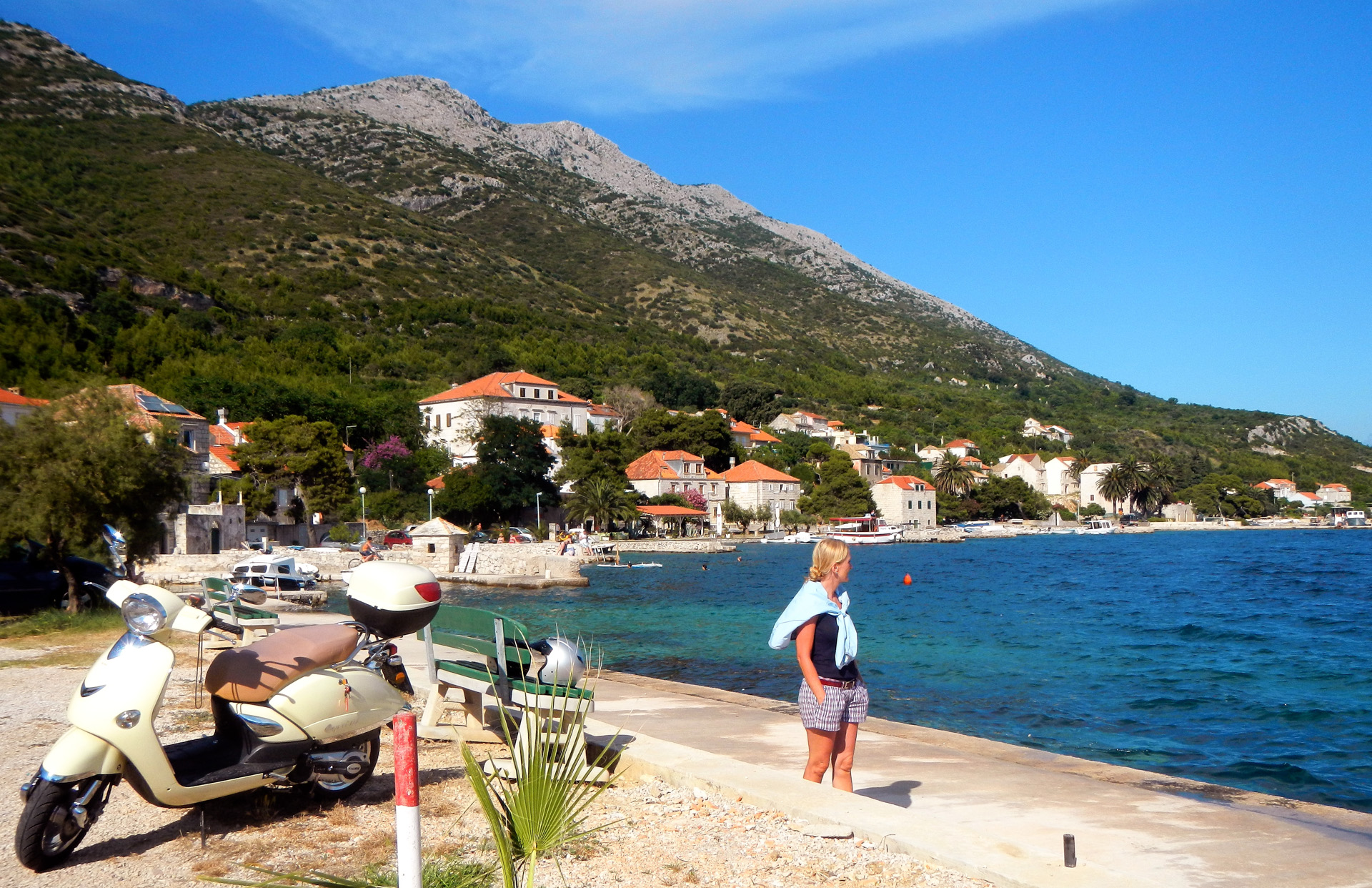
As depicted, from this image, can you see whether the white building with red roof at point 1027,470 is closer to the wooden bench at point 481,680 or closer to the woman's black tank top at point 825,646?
the wooden bench at point 481,680

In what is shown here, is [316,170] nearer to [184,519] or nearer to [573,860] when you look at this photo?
[184,519]

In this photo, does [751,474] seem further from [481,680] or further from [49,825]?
[49,825]

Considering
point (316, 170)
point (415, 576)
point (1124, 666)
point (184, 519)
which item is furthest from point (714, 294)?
point (415, 576)

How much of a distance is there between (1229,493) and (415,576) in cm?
13801

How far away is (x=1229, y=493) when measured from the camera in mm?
124062

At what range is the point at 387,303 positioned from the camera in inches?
4190

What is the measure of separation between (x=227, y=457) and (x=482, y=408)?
29.5 metres

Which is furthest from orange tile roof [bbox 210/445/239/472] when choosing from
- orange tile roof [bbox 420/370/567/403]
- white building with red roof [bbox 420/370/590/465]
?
orange tile roof [bbox 420/370/567/403]

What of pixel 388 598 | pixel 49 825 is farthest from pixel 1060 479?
pixel 49 825

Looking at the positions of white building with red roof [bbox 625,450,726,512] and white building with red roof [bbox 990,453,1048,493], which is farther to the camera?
white building with red roof [bbox 990,453,1048,493]

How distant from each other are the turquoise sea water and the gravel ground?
6480mm

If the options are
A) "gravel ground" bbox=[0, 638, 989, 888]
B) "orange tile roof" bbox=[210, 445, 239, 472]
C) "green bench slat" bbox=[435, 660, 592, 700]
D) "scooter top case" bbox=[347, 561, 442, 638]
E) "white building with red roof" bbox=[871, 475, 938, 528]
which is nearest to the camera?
"gravel ground" bbox=[0, 638, 989, 888]

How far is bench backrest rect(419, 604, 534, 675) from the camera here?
651 cm

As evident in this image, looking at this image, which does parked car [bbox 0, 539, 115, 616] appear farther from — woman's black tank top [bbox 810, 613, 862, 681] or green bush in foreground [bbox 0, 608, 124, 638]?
woman's black tank top [bbox 810, 613, 862, 681]
